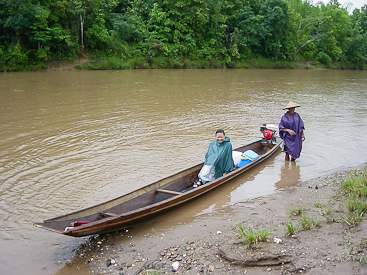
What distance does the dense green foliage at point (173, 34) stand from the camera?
26672mm

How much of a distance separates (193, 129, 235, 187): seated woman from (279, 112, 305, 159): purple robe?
1.83 m

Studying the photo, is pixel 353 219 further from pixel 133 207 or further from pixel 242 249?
pixel 133 207

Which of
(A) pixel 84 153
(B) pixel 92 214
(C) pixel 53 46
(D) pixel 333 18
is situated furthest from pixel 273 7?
(B) pixel 92 214

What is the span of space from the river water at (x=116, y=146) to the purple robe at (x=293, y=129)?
1.54ft

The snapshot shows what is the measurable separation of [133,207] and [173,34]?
109 feet

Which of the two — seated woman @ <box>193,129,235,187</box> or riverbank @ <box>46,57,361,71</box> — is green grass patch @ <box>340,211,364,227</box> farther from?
riverbank @ <box>46,57,361,71</box>

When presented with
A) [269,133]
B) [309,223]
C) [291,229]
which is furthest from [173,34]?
[291,229]

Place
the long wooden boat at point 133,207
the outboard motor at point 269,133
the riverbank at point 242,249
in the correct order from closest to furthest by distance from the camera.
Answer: the riverbank at point 242,249
the long wooden boat at point 133,207
the outboard motor at point 269,133

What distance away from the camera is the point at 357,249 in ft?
12.2

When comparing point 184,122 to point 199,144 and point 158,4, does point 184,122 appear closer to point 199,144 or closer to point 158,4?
point 199,144

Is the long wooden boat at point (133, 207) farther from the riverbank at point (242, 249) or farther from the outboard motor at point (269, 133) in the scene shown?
the outboard motor at point (269, 133)

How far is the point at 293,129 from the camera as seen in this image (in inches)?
295

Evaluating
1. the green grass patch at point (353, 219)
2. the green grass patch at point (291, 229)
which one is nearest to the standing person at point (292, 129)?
the green grass patch at point (353, 219)

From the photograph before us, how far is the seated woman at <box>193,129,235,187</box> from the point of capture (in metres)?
6.33
